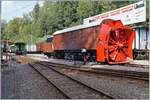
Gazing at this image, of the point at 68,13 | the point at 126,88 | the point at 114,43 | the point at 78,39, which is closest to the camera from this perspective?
the point at 126,88

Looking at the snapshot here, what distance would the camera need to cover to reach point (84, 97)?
11.2 metres

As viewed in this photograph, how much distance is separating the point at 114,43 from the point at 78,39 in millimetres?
6066

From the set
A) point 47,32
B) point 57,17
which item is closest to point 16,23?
point 47,32

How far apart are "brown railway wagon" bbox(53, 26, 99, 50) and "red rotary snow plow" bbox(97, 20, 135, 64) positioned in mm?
1300

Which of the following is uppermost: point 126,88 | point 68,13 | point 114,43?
point 68,13

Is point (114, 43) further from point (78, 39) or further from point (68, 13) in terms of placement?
point (68, 13)

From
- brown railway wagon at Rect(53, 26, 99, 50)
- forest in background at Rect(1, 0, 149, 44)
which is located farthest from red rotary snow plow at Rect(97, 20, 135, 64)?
forest in background at Rect(1, 0, 149, 44)

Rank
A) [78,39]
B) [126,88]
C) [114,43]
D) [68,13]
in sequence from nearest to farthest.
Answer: [126,88] → [114,43] → [78,39] → [68,13]

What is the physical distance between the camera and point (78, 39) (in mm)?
31906

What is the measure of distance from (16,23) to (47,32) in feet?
220

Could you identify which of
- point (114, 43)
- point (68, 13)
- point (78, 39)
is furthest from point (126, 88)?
point (68, 13)

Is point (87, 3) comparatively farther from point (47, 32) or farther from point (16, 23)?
point (16, 23)

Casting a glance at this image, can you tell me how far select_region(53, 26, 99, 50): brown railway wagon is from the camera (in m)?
28.0

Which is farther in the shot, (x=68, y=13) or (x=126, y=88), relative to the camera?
(x=68, y=13)
